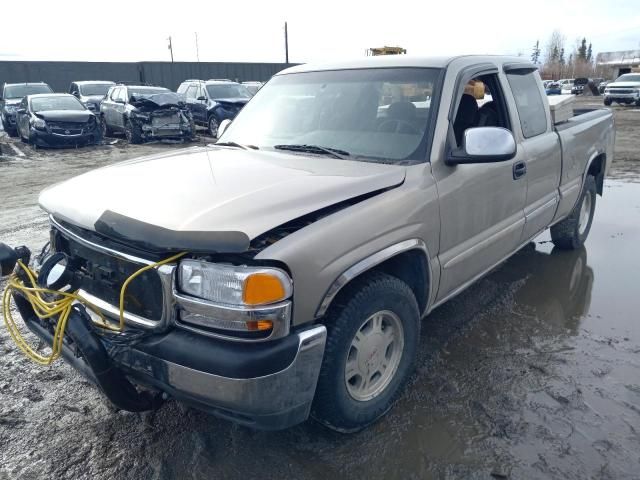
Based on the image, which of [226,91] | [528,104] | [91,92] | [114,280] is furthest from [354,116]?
[91,92]

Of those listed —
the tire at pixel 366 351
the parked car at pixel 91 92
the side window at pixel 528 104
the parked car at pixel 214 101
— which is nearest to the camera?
the tire at pixel 366 351

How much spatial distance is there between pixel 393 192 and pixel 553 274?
9.69ft

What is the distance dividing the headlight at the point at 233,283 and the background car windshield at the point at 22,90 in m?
19.4

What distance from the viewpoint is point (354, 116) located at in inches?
132

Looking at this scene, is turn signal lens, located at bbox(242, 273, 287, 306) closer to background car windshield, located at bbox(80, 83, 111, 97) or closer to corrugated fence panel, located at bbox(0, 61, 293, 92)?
background car windshield, located at bbox(80, 83, 111, 97)

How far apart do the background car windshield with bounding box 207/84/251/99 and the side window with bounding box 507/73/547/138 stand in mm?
13771

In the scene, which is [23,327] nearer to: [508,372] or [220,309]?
[220,309]

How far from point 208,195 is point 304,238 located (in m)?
0.55

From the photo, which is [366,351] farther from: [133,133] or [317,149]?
[133,133]

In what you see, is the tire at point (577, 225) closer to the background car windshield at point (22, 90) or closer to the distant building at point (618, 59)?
the background car windshield at point (22, 90)

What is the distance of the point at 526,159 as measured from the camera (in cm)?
385

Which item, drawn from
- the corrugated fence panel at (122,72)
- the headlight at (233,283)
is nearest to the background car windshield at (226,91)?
the corrugated fence panel at (122,72)

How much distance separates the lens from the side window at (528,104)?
3965mm

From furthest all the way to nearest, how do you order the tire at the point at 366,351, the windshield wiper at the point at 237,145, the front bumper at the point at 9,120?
the front bumper at the point at 9,120 → the windshield wiper at the point at 237,145 → the tire at the point at 366,351
